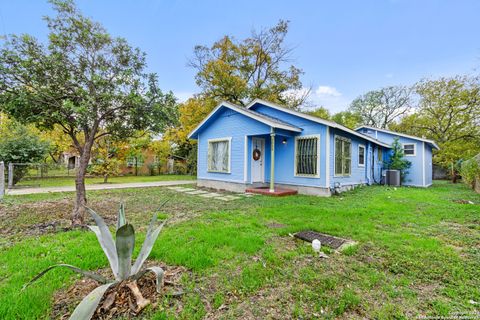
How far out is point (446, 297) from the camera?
220cm

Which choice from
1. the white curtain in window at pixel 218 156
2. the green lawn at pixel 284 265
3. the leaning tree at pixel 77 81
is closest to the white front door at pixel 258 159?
the white curtain in window at pixel 218 156

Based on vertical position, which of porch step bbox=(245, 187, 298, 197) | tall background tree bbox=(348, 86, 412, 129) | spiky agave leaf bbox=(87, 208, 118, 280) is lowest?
porch step bbox=(245, 187, 298, 197)

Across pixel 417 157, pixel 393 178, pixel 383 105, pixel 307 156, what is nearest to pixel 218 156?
pixel 307 156

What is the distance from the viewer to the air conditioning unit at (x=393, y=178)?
1252 cm

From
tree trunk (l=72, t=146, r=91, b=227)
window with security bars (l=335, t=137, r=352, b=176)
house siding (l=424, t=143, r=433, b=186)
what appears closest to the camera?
tree trunk (l=72, t=146, r=91, b=227)

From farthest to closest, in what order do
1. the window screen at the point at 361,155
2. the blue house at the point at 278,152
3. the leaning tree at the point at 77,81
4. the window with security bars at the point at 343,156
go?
the window screen at the point at 361,155, the window with security bars at the point at 343,156, the blue house at the point at 278,152, the leaning tree at the point at 77,81

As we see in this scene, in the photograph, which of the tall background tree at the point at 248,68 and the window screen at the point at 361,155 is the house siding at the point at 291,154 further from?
the tall background tree at the point at 248,68

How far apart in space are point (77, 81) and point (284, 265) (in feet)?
16.2

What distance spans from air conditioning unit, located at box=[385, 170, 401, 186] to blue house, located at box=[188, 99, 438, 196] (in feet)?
4.45

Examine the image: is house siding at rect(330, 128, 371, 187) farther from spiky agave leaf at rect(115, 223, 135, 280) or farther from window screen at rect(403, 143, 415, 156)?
spiky agave leaf at rect(115, 223, 135, 280)

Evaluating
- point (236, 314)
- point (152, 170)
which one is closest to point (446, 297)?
point (236, 314)

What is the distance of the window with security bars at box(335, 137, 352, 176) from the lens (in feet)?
30.3

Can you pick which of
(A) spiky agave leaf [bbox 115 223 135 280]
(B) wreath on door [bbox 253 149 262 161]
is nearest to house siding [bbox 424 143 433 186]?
(B) wreath on door [bbox 253 149 262 161]

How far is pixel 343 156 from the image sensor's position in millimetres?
9711
